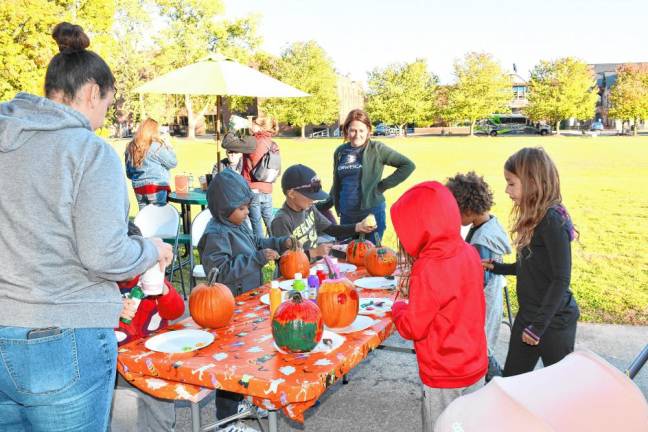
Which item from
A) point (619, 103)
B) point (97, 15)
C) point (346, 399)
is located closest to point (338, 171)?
point (346, 399)

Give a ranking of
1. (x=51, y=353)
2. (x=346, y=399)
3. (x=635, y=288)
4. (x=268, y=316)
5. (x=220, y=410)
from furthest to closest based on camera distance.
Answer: (x=635, y=288)
(x=346, y=399)
(x=220, y=410)
(x=268, y=316)
(x=51, y=353)

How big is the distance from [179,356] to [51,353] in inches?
25.9

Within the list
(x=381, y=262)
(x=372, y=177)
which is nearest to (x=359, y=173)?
(x=372, y=177)

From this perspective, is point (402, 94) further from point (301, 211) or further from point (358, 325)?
point (358, 325)

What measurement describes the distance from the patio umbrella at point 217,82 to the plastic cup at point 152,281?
488 cm

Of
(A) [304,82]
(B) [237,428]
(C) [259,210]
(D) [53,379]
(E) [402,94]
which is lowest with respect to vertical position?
(B) [237,428]

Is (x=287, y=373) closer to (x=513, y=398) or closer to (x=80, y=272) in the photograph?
(x=80, y=272)

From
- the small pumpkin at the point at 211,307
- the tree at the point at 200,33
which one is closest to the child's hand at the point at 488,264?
the small pumpkin at the point at 211,307

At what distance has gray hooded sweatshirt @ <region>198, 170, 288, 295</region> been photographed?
12.1 ft

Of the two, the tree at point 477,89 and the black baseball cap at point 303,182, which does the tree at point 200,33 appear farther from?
the black baseball cap at point 303,182

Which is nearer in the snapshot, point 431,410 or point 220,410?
point 431,410

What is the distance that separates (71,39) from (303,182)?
2.41m

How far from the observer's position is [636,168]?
2322 cm

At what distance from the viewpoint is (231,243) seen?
380cm
